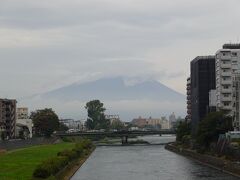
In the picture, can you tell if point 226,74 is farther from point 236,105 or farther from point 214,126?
point 214,126

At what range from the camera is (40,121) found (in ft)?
495

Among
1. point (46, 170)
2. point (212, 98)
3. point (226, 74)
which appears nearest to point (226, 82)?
point (226, 74)

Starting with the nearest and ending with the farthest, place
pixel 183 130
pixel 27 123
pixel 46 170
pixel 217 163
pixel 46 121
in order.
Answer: pixel 46 170 → pixel 217 163 → pixel 183 130 → pixel 46 121 → pixel 27 123

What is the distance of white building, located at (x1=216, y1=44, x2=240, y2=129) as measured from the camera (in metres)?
109

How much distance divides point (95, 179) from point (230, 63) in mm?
63571

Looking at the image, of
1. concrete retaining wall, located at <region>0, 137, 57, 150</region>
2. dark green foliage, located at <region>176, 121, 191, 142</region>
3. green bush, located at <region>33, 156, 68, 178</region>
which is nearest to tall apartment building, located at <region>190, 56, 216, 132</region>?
dark green foliage, located at <region>176, 121, 191, 142</region>

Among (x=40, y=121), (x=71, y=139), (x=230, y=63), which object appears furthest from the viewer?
(x=71, y=139)

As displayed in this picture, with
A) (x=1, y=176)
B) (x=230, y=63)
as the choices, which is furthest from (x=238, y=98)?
(x=1, y=176)

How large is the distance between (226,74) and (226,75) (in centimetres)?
21

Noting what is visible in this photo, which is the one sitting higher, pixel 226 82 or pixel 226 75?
pixel 226 75

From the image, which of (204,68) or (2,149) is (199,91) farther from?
(2,149)

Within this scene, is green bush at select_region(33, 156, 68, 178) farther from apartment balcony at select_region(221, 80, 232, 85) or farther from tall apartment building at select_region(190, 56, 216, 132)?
tall apartment building at select_region(190, 56, 216, 132)

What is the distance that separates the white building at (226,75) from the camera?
358ft

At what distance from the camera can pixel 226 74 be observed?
11075cm
